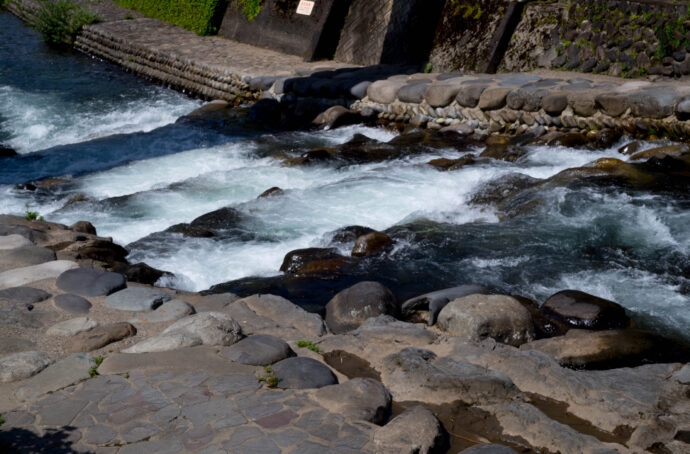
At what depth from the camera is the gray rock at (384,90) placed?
11.7 metres

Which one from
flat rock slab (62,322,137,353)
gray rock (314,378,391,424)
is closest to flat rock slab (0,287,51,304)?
flat rock slab (62,322,137,353)

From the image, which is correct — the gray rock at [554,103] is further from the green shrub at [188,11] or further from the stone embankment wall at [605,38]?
the green shrub at [188,11]

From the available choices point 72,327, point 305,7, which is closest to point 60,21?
point 305,7

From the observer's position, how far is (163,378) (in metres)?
3.82

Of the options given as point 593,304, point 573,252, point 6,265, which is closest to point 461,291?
point 593,304

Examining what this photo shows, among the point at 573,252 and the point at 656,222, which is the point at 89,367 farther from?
the point at 656,222

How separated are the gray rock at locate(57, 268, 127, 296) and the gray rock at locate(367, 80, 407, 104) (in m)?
7.33

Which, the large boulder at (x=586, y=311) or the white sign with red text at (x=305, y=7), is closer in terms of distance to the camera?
the large boulder at (x=586, y=311)

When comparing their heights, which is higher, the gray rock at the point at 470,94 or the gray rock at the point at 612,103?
the gray rock at the point at 612,103

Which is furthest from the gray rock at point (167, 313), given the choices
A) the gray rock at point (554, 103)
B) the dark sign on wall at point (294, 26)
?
the dark sign on wall at point (294, 26)

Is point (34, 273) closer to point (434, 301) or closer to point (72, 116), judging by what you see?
point (434, 301)

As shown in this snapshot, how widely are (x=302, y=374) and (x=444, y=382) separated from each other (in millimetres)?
784

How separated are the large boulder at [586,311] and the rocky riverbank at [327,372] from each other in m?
0.01

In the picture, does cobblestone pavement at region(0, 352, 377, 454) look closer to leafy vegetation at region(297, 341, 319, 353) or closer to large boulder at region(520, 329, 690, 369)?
leafy vegetation at region(297, 341, 319, 353)
